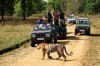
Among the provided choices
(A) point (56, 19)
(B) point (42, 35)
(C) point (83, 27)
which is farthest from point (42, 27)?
(C) point (83, 27)

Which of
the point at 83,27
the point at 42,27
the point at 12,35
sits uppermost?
the point at 42,27

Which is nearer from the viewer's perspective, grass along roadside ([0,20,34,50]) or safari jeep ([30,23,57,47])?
safari jeep ([30,23,57,47])

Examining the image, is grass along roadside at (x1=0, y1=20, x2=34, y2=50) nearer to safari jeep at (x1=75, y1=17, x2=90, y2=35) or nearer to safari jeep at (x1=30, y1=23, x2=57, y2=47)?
safari jeep at (x1=30, y1=23, x2=57, y2=47)

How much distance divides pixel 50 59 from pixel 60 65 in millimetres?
2043

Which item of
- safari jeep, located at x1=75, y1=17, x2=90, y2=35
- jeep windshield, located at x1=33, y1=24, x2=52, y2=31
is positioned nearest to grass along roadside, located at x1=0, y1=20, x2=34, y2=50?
jeep windshield, located at x1=33, y1=24, x2=52, y2=31

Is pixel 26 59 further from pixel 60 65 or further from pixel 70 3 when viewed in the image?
pixel 70 3

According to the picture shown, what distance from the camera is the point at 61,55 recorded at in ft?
59.8

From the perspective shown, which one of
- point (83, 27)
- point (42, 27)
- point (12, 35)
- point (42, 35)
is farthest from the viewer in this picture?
point (83, 27)

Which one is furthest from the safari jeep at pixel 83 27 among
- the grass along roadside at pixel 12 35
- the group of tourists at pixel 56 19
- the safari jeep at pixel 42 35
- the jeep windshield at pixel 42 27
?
the safari jeep at pixel 42 35

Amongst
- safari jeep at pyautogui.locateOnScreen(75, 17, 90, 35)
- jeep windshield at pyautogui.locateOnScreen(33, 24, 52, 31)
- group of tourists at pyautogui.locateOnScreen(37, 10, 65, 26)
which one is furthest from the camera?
safari jeep at pyautogui.locateOnScreen(75, 17, 90, 35)

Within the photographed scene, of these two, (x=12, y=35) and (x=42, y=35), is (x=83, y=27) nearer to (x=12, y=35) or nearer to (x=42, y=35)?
(x=12, y=35)

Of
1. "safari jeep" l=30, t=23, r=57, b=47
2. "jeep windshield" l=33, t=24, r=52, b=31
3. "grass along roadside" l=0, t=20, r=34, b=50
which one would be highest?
"jeep windshield" l=33, t=24, r=52, b=31

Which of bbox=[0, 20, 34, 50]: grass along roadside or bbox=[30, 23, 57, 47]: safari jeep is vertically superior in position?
bbox=[30, 23, 57, 47]: safari jeep

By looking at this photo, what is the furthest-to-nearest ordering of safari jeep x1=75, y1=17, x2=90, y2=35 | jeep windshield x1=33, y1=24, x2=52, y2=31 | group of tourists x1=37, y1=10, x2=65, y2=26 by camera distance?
safari jeep x1=75, y1=17, x2=90, y2=35 < group of tourists x1=37, y1=10, x2=65, y2=26 < jeep windshield x1=33, y1=24, x2=52, y2=31
